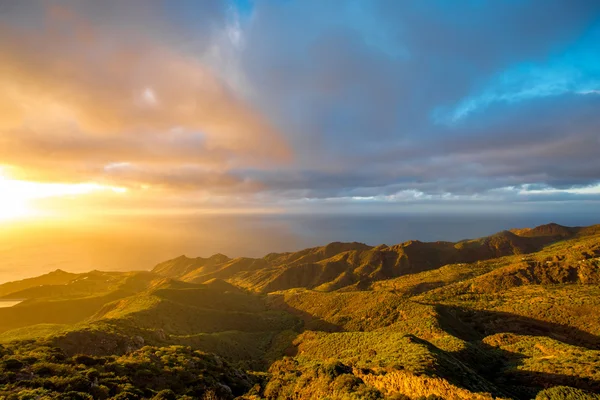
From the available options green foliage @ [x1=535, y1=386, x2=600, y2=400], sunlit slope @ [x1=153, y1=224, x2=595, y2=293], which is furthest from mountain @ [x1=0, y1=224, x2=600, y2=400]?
sunlit slope @ [x1=153, y1=224, x2=595, y2=293]

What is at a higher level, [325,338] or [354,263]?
[325,338]

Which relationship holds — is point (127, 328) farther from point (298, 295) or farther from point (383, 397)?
point (298, 295)

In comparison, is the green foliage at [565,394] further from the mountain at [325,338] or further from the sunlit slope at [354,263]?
the sunlit slope at [354,263]

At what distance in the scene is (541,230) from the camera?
198 m

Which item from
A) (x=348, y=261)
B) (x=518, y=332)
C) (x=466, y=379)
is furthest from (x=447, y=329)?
(x=348, y=261)

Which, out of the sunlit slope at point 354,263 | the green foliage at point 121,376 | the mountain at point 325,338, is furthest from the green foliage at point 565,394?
the sunlit slope at point 354,263

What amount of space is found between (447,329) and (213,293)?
71.8 m

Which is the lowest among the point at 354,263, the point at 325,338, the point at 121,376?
the point at 354,263

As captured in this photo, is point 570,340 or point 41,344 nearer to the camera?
point 41,344

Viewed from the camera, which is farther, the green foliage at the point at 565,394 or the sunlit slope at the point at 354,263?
the sunlit slope at the point at 354,263

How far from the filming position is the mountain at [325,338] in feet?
81.9

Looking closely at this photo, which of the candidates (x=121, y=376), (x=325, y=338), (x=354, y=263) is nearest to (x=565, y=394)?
(x=121, y=376)

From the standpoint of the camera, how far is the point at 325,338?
55531 mm

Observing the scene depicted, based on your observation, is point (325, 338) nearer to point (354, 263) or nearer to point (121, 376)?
point (121, 376)
